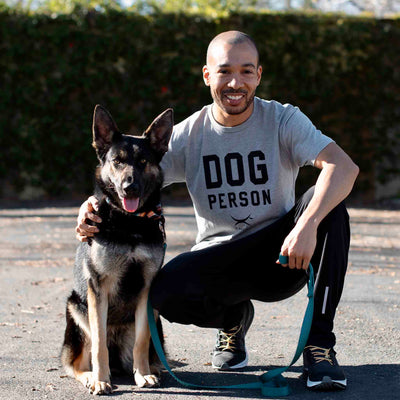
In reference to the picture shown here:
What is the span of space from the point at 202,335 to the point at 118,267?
132 cm

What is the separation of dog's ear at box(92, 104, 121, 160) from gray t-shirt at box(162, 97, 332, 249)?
0.38 m

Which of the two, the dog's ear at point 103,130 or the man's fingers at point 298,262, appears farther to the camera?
the dog's ear at point 103,130

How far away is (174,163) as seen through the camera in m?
3.99

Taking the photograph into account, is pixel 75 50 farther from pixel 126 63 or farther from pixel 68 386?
pixel 68 386

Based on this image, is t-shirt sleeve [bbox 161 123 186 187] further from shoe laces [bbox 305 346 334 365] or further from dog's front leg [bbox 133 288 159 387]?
shoe laces [bbox 305 346 334 365]

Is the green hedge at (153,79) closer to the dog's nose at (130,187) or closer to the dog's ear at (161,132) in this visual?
the dog's ear at (161,132)

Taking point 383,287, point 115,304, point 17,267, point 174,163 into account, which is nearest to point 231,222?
point 174,163

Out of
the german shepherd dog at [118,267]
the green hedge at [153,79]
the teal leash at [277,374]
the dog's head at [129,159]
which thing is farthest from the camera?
the green hedge at [153,79]

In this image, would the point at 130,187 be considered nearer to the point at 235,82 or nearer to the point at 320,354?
the point at 235,82

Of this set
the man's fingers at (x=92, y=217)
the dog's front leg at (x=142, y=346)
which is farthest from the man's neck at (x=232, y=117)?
the dog's front leg at (x=142, y=346)

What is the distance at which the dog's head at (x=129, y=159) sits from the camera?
11.8 ft

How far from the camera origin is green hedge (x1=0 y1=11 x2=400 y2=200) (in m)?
11.6

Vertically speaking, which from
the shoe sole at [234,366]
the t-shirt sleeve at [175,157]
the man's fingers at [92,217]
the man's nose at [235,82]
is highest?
the man's nose at [235,82]

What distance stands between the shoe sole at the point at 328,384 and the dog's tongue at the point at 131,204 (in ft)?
4.26
